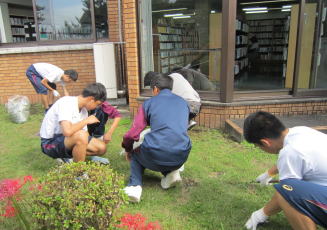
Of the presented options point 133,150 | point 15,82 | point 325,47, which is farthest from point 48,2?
point 325,47

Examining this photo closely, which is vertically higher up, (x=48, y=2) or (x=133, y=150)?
(x=48, y=2)

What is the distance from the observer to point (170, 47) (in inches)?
219

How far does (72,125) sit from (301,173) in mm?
2131

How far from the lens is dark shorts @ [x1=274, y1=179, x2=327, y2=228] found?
1785 mm

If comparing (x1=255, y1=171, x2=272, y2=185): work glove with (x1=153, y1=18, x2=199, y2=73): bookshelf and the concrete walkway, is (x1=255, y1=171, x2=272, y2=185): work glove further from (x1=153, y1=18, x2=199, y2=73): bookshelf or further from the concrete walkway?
(x1=153, y1=18, x2=199, y2=73): bookshelf

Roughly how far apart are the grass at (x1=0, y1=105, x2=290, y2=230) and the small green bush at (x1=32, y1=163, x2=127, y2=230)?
764 millimetres

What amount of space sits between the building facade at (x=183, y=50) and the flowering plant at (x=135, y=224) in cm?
265

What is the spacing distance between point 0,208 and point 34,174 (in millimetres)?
920

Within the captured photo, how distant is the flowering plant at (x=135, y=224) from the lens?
7.24 feet

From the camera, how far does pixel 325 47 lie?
17.9 feet

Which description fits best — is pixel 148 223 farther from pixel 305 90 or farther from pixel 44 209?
pixel 305 90

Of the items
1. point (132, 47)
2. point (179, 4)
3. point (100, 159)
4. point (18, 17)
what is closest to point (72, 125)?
point (100, 159)

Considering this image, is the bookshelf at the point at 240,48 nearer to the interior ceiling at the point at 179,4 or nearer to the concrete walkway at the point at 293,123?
the interior ceiling at the point at 179,4

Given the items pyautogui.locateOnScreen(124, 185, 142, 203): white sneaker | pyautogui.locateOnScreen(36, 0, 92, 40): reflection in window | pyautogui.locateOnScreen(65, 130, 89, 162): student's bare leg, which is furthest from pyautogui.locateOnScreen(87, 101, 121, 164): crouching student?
pyautogui.locateOnScreen(36, 0, 92, 40): reflection in window
